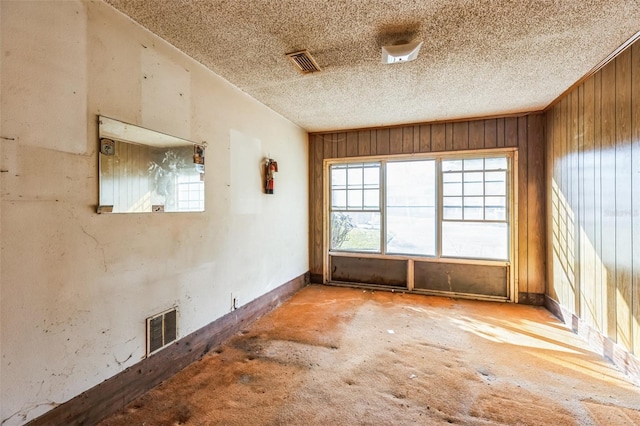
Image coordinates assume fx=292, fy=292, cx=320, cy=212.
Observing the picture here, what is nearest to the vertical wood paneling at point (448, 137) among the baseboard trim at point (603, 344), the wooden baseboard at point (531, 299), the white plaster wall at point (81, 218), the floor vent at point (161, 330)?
the wooden baseboard at point (531, 299)

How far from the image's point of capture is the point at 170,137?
7.21 feet

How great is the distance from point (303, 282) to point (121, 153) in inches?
126

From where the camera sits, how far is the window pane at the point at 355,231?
4.52 metres

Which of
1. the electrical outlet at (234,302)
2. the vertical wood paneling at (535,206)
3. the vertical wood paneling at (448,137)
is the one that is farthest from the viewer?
the vertical wood paneling at (448,137)

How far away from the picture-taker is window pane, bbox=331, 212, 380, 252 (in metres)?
4.52

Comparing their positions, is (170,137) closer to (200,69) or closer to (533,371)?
(200,69)

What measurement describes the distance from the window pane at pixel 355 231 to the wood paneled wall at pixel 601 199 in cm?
221

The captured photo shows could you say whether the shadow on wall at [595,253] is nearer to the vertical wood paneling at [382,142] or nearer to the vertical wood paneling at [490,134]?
the vertical wood paneling at [490,134]

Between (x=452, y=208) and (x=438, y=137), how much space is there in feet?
3.34

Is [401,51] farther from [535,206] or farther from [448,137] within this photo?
[535,206]

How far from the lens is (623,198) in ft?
7.25

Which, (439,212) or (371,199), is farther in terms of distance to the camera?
(371,199)

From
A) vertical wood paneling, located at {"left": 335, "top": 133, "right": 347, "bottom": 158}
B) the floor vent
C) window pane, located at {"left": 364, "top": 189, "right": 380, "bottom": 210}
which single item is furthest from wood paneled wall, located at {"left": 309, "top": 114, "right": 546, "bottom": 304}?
the floor vent

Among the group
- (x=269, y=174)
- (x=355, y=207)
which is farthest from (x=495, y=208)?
(x=269, y=174)
